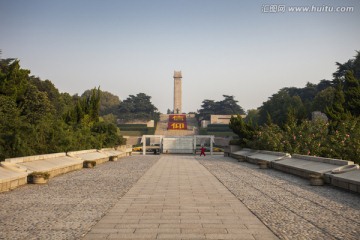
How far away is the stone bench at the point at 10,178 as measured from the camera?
35.2ft

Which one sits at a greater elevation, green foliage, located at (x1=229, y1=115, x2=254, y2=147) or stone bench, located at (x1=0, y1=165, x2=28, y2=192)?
green foliage, located at (x1=229, y1=115, x2=254, y2=147)

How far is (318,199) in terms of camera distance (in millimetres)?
9883

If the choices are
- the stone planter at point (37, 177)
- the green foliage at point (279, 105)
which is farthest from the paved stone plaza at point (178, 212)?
the green foliage at point (279, 105)

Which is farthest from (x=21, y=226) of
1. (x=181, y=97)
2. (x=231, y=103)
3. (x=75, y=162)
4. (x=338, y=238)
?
(x=231, y=103)

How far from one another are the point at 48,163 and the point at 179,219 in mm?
10371

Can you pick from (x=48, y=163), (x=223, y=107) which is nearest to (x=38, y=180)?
(x=48, y=163)

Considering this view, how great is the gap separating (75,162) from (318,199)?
42.5 ft

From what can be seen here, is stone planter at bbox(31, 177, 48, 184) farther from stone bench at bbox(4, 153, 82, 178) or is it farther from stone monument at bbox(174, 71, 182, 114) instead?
stone monument at bbox(174, 71, 182, 114)

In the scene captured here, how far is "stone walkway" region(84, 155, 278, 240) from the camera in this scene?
5.99m

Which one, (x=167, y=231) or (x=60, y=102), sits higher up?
(x=60, y=102)

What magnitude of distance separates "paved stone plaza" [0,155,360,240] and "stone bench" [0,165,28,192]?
29 centimetres

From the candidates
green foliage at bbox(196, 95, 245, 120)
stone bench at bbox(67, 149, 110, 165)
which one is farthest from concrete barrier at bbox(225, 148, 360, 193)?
green foliage at bbox(196, 95, 245, 120)

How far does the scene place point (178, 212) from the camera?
7.84 metres

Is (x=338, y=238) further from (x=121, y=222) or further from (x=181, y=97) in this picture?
(x=181, y=97)
